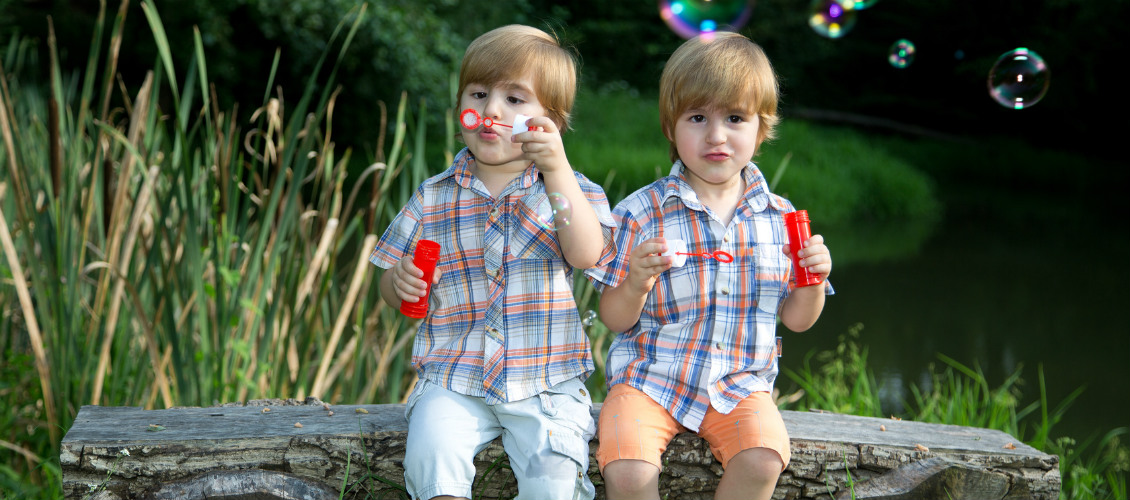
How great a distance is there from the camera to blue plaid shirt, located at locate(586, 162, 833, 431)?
5.30ft

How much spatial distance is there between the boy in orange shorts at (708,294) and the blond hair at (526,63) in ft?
0.61

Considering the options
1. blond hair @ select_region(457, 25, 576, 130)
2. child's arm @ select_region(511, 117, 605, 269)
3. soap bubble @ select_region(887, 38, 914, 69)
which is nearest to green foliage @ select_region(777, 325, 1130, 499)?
soap bubble @ select_region(887, 38, 914, 69)

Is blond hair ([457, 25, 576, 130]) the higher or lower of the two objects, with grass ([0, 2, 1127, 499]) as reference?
higher

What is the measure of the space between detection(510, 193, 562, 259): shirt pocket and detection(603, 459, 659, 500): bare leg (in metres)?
0.37

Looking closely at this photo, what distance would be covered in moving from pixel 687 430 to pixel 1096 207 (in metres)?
10.7

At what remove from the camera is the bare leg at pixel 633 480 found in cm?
150

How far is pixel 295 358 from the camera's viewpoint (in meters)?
2.27

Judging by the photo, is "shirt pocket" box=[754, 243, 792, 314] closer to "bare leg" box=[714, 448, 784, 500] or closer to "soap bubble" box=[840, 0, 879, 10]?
"bare leg" box=[714, 448, 784, 500]

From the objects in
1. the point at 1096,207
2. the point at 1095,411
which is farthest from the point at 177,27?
the point at 1096,207

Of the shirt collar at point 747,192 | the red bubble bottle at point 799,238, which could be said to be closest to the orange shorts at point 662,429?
the red bubble bottle at point 799,238

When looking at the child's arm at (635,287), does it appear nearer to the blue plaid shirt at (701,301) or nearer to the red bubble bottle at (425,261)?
the blue plaid shirt at (701,301)

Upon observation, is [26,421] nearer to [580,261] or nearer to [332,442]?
[332,442]

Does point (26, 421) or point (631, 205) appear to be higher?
point (631, 205)

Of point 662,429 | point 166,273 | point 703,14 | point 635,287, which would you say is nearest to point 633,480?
point 662,429
